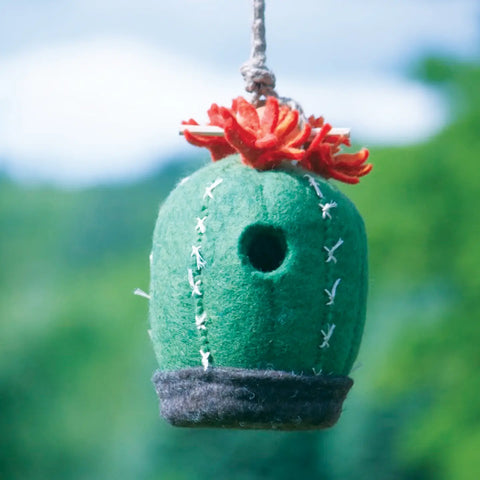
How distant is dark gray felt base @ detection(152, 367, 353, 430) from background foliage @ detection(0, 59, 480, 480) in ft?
23.0

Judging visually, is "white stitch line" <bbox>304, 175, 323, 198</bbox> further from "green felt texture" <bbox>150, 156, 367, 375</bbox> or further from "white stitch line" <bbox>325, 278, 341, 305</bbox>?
"white stitch line" <bbox>325, 278, 341, 305</bbox>

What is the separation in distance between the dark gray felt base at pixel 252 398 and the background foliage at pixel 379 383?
7.01m

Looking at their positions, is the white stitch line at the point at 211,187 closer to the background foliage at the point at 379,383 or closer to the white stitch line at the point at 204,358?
the white stitch line at the point at 204,358

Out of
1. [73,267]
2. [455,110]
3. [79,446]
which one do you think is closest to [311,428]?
[455,110]

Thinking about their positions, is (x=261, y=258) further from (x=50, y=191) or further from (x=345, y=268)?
(x=50, y=191)

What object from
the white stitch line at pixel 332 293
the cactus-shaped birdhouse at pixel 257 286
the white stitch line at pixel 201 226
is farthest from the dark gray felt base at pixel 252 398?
the white stitch line at pixel 201 226

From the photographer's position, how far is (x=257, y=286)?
2.87 metres

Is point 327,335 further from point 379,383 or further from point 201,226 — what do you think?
point 379,383

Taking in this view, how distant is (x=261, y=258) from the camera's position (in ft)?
9.81

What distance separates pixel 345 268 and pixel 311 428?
326mm

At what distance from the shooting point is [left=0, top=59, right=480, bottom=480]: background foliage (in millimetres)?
10195

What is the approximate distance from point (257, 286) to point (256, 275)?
2 cm

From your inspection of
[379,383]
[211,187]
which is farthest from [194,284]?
[379,383]

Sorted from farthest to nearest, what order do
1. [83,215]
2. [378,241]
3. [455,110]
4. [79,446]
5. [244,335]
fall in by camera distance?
[83,215] → [79,446] → [455,110] → [378,241] → [244,335]
